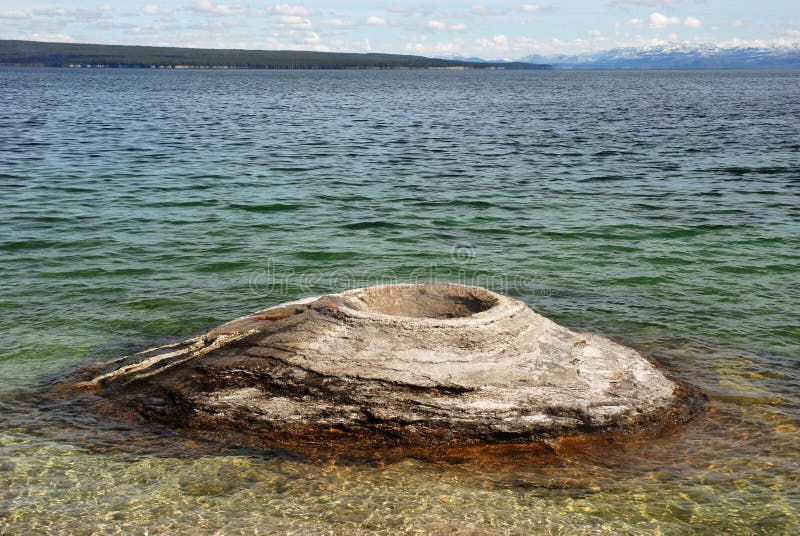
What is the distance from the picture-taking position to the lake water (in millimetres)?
6855

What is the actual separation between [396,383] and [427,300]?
1963mm

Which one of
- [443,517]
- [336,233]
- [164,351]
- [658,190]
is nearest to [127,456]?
[164,351]

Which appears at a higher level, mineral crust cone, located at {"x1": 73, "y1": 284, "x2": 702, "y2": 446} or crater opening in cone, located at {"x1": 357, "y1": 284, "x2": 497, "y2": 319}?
crater opening in cone, located at {"x1": 357, "y1": 284, "x2": 497, "y2": 319}

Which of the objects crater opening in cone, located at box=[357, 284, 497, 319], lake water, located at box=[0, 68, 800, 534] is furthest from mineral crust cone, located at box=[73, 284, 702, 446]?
lake water, located at box=[0, 68, 800, 534]

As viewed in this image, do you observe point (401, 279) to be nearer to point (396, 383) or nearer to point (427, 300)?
point (427, 300)

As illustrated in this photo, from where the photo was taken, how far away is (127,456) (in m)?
7.63

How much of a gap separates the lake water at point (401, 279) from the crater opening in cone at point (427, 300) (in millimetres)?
2329

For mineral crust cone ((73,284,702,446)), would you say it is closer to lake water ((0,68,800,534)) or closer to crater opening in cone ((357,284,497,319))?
crater opening in cone ((357,284,497,319))

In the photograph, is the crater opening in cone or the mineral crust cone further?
the crater opening in cone

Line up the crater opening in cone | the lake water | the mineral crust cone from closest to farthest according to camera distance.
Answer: the lake water → the mineral crust cone → the crater opening in cone

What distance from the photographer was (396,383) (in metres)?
7.87

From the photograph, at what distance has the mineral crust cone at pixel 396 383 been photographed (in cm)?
786

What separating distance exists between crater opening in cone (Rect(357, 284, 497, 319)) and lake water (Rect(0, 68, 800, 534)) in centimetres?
233

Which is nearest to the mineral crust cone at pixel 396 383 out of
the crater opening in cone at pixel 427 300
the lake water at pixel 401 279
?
the crater opening in cone at pixel 427 300
